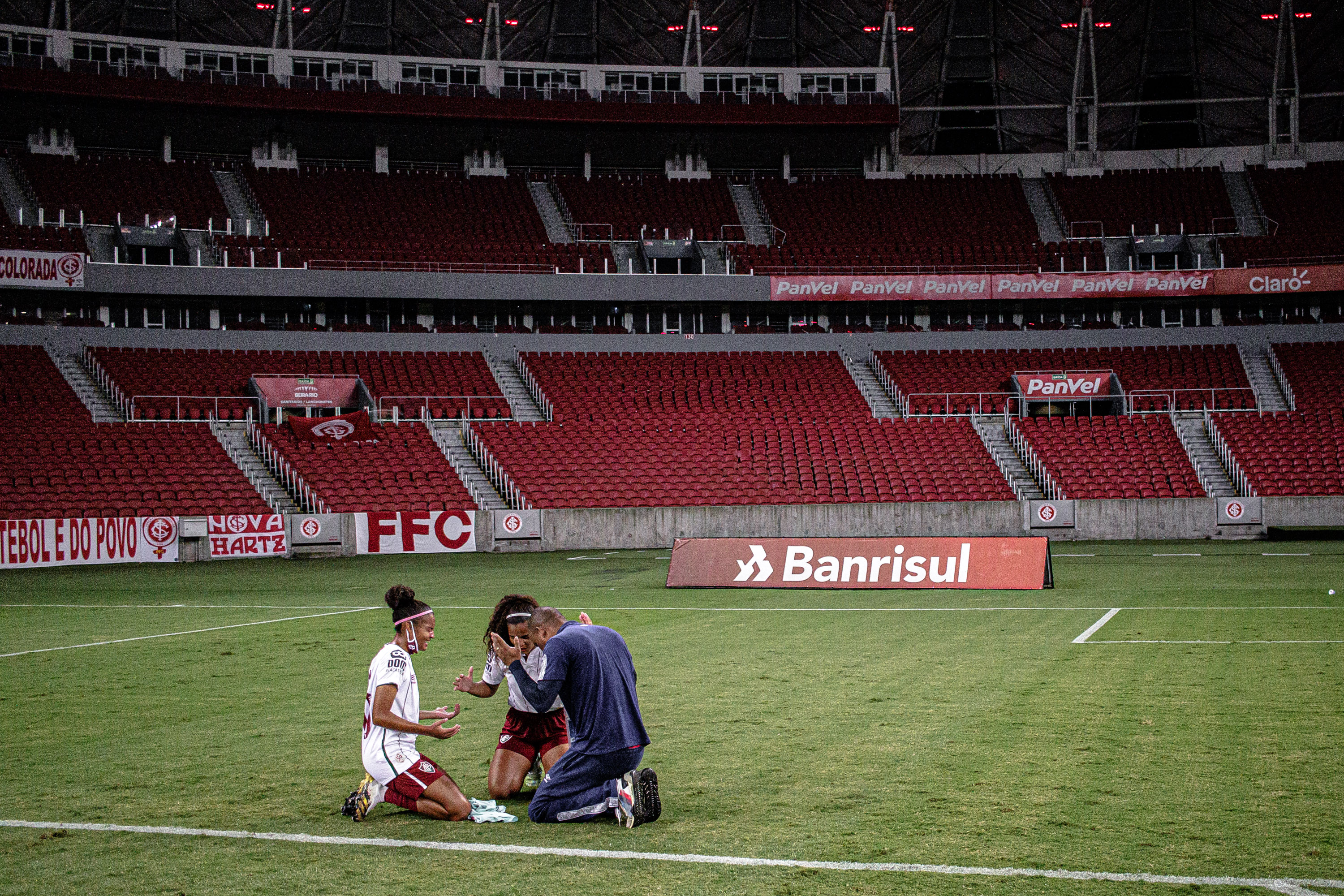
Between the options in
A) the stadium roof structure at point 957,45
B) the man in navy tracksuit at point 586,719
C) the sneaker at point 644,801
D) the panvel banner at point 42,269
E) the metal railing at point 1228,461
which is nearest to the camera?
the sneaker at point 644,801

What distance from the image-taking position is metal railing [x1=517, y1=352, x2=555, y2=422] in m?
41.7

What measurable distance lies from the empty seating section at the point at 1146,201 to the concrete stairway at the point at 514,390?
25.2 metres

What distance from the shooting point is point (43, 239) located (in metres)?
41.6

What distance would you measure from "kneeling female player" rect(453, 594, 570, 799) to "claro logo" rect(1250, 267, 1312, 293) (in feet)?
147

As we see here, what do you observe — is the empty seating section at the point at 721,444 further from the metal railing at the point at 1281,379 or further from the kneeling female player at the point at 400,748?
the kneeling female player at the point at 400,748

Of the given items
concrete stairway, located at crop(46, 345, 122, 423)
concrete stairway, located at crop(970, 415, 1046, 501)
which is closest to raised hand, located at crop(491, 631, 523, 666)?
concrete stairway, located at crop(970, 415, 1046, 501)

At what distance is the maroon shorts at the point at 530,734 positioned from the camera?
805 cm

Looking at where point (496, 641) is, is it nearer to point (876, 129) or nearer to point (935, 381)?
point (935, 381)

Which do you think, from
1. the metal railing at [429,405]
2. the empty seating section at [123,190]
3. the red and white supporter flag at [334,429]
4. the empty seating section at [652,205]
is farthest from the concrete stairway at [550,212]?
the red and white supporter flag at [334,429]

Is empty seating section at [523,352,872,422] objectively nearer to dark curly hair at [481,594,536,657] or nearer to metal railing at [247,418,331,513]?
metal railing at [247,418,331,513]

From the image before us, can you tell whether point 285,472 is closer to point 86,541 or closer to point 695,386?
point 86,541

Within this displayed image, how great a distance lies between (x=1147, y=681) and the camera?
11.6 metres

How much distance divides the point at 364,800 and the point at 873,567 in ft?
51.8

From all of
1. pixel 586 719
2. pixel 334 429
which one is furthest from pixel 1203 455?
pixel 586 719
